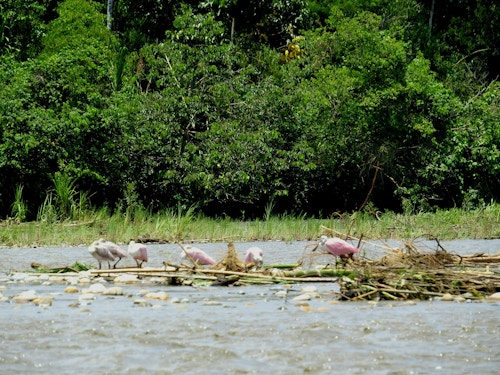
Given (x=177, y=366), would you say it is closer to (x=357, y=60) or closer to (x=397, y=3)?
(x=357, y=60)

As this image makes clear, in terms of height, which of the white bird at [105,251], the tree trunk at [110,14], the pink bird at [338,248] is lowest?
the white bird at [105,251]

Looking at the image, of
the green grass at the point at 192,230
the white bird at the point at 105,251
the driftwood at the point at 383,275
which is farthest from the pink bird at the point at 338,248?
the green grass at the point at 192,230

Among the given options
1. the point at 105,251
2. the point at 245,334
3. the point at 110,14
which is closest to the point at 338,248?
the point at 105,251

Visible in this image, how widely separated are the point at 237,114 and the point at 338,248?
15.9 meters

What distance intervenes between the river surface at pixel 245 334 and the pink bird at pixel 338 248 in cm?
51

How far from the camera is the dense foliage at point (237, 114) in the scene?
76.5 feet

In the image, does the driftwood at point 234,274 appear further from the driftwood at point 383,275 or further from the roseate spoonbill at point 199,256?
the roseate spoonbill at point 199,256

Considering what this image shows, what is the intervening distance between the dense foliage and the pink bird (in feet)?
38.3

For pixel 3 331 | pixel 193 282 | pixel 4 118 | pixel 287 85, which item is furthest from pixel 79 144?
pixel 3 331

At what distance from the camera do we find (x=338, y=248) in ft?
31.2

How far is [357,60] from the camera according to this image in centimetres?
2770

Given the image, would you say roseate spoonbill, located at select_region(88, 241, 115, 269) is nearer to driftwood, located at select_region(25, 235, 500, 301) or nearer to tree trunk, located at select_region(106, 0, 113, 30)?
driftwood, located at select_region(25, 235, 500, 301)

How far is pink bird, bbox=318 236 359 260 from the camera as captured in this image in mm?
9453

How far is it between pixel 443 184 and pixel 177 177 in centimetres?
815
